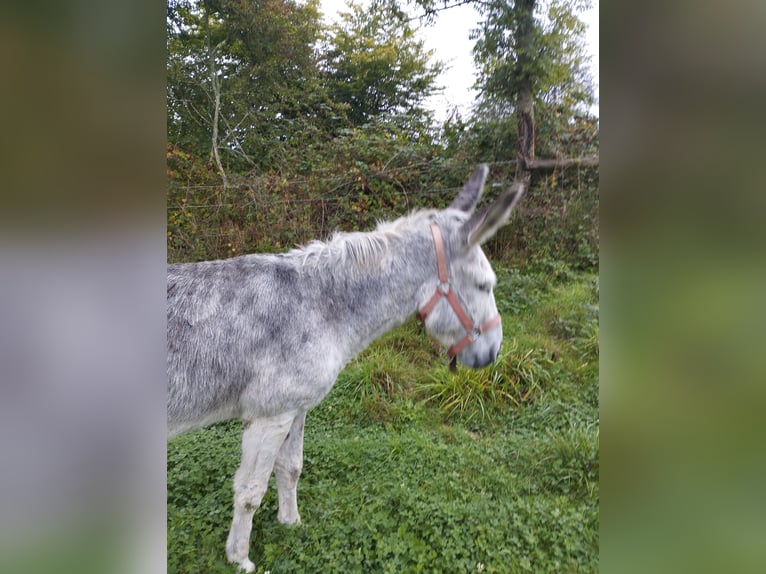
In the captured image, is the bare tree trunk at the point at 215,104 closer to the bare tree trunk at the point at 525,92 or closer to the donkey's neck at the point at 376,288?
the donkey's neck at the point at 376,288

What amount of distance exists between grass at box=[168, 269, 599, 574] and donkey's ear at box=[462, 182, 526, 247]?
686 mm

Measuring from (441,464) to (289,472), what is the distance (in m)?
0.94

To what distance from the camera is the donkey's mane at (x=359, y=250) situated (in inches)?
79.6

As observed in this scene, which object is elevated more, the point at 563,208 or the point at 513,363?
the point at 563,208

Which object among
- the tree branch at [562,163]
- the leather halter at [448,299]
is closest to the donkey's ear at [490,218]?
the leather halter at [448,299]

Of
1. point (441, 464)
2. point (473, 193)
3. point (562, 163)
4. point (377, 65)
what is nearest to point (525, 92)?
point (562, 163)

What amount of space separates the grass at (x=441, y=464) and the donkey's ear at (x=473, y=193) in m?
0.62

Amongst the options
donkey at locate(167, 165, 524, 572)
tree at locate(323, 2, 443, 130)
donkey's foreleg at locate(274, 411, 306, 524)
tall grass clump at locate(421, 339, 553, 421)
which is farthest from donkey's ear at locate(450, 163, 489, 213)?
donkey's foreleg at locate(274, 411, 306, 524)

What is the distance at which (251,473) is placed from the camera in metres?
2.01

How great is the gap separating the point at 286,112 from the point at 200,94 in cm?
56

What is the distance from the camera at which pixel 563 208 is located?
7.48ft
